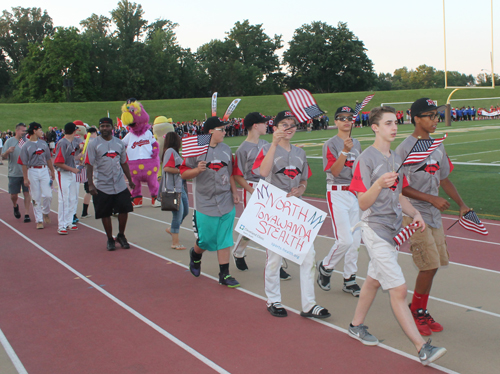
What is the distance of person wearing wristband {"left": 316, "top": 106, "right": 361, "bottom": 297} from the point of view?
5.89 metres

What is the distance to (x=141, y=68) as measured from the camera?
84.1m

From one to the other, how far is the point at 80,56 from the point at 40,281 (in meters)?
75.4

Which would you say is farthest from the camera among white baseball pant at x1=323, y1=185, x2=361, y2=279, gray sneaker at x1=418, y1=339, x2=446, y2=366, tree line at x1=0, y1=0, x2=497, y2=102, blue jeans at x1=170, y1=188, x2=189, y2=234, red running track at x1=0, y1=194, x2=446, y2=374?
tree line at x1=0, y1=0, x2=497, y2=102

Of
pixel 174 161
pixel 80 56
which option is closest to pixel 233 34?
pixel 80 56

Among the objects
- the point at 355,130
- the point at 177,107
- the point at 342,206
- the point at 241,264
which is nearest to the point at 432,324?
the point at 342,206

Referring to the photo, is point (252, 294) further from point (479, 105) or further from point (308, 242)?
point (479, 105)

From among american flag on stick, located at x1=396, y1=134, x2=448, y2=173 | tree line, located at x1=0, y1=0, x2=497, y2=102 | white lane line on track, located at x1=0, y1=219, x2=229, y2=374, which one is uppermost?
tree line, located at x1=0, y1=0, x2=497, y2=102

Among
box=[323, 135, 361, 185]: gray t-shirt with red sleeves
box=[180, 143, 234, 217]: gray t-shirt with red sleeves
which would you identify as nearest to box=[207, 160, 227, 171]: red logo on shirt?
box=[180, 143, 234, 217]: gray t-shirt with red sleeves

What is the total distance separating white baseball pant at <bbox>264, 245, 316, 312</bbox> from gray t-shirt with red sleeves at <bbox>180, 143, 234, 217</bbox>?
1.20 metres

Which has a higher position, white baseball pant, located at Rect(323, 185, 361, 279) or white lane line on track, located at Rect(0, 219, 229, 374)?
white baseball pant, located at Rect(323, 185, 361, 279)

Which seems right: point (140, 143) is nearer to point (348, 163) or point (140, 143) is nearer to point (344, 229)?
point (348, 163)

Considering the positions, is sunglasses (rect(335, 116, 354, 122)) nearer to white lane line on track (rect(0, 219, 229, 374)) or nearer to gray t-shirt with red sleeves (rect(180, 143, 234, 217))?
gray t-shirt with red sleeves (rect(180, 143, 234, 217))

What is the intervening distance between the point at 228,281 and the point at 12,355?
268cm

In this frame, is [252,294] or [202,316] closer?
[202,316]
